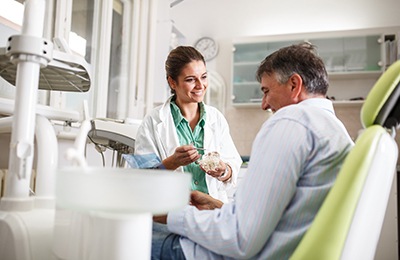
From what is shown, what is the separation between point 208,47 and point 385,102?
3.58 meters

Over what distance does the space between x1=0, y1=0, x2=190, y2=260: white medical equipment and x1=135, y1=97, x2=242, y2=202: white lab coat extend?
446 mm

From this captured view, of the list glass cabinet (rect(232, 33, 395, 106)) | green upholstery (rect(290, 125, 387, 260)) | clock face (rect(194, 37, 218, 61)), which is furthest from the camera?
clock face (rect(194, 37, 218, 61))

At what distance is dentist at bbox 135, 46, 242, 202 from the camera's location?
1602 mm

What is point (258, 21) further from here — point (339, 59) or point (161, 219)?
point (161, 219)

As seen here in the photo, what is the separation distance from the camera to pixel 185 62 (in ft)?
5.53

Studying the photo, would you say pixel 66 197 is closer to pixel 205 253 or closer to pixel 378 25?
pixel 205 253

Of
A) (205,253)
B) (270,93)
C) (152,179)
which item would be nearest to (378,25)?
(270,93)

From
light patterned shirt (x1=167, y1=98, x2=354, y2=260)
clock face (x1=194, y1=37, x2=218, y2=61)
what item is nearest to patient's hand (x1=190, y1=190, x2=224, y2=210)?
light patterned shirt (x1=167, y1=98, x2=354, y2=260)

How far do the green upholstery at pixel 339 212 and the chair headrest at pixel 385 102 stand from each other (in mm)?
99

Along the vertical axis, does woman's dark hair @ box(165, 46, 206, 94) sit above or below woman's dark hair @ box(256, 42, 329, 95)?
above

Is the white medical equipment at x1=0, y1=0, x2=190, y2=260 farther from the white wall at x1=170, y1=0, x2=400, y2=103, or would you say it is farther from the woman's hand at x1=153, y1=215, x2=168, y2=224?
the white wall at x1=170, y1=0, x2=400, y2=103

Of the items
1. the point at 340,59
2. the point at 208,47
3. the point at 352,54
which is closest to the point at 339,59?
the point at 340,59

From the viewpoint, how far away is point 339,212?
2.32 ft

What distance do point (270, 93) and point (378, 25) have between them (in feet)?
10.5
